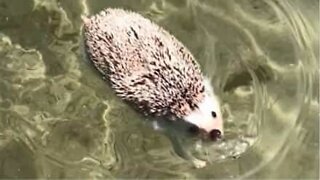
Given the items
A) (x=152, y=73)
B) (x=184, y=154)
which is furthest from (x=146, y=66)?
(x=184, y=154)

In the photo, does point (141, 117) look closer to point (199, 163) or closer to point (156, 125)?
point (156, 125)

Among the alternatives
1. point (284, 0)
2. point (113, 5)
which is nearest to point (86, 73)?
point (113, 5)

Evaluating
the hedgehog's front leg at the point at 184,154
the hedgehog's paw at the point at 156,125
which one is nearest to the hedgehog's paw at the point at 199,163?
the hedgehog's front leg at the point at 184,154

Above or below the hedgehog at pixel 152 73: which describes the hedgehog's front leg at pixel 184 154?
below

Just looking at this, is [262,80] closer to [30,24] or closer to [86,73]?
[86,73]

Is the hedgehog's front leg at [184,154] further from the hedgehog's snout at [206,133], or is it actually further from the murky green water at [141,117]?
the hedgehog's snout at [206,133]
